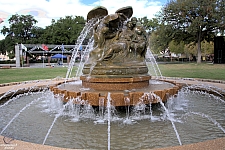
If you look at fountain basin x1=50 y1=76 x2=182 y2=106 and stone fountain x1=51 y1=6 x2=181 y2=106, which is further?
stone fountain x1=51 y1=6 x2=181 y2=106

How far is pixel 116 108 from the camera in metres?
7.05

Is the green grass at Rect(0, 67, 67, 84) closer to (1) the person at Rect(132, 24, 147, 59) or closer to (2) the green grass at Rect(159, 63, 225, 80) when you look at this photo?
(2) the green grass at Rect(159, 63, 225, 80)

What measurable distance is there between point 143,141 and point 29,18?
196 feet

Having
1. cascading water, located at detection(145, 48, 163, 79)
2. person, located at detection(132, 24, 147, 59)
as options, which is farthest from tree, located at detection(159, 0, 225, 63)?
person, located at detection(132, 24, 147, 59)

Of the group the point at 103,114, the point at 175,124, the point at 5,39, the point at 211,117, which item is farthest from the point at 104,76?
the point at 5,39

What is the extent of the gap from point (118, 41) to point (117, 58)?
684mm

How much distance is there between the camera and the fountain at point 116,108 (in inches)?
210

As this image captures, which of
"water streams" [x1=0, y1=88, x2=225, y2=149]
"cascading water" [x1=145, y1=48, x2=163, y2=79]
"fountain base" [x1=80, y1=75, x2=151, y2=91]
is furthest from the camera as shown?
"cascading water" [x1=145, y1=48, x2=163, y2=79]

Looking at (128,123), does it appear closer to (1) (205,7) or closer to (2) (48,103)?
(2) (48,103)

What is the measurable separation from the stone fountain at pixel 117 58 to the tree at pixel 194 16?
27.6m

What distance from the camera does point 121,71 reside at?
7.88 m

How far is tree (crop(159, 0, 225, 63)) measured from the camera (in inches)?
1303

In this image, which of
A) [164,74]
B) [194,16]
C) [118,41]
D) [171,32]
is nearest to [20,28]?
[171,32]

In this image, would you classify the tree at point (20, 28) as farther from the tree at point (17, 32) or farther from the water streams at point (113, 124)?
the water streams at point (113, 124)
